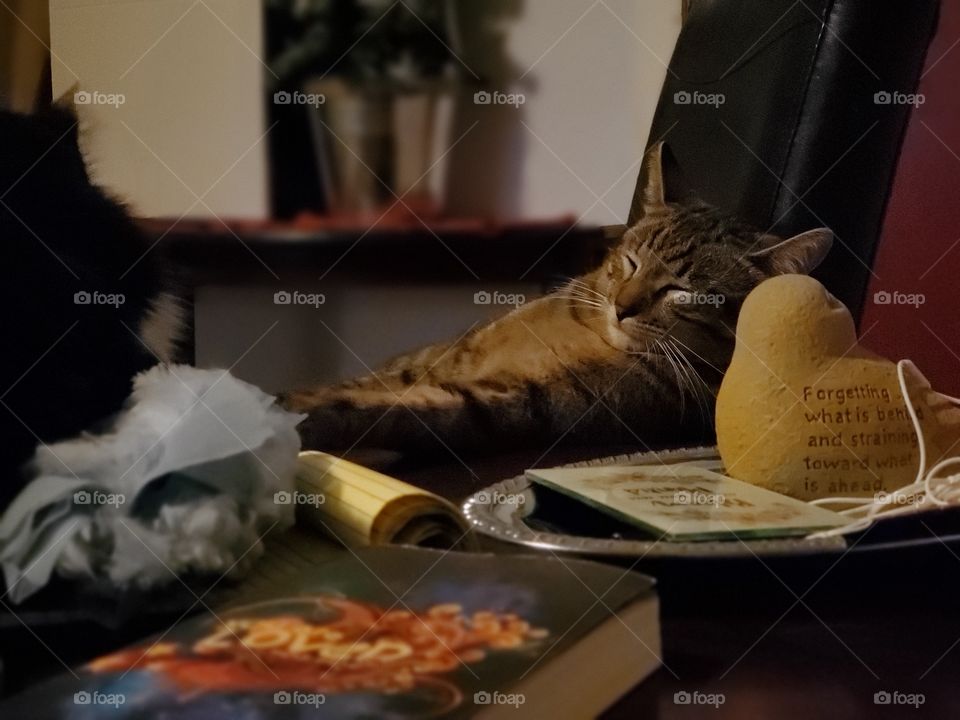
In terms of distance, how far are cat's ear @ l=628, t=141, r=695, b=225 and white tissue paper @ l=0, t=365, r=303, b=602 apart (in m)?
0.59

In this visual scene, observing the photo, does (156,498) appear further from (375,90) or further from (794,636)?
(375,90)

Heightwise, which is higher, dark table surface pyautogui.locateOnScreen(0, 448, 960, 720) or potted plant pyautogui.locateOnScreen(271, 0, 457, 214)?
potted plant pyautogui.locateOnScreen(271, 0, 457, 214)

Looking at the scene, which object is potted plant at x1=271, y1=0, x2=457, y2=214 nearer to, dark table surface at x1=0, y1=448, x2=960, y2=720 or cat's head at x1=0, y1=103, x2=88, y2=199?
cat's head at x1=0, y1=103, x2=88, y2=199

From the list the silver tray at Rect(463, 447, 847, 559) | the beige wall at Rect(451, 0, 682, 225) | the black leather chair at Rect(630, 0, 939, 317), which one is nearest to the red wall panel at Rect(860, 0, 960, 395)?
the black leather chair at Rect(630, 0, 939, 317)

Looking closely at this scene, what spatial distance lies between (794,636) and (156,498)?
0.30 meters

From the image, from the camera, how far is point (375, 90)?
863 mm

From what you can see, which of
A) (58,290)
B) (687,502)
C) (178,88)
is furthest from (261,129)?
(687,502)

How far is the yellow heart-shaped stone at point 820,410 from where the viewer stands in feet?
1.58

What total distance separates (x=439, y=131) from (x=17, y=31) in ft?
1.48

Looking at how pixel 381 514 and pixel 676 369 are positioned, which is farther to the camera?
pixel 676 369

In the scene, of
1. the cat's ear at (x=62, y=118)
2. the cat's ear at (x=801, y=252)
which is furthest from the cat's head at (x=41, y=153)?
the cat's ear at (x=801, y=252)

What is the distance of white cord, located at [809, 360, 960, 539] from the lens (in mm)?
452

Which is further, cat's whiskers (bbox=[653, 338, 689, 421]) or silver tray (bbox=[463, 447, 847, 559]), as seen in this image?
cat's whiskers (bbox=[653, 338, 689, 421])

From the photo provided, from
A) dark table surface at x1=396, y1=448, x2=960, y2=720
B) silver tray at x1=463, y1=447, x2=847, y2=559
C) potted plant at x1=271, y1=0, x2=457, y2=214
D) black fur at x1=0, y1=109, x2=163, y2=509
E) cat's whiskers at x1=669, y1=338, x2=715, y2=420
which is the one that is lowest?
dark table surface at x1=396, y1=448, x2=960, y2=720
